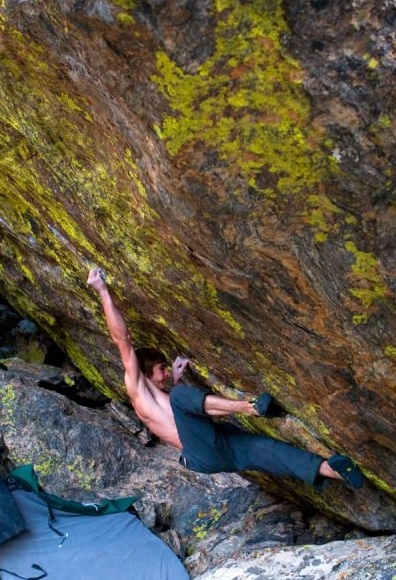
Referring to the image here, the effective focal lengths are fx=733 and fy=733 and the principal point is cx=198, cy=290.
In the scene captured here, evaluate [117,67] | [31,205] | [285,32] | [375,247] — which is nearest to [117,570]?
[31,205]

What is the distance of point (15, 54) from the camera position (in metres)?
5.72

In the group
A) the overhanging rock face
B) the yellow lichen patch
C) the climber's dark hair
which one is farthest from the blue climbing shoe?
the climber's dark hair

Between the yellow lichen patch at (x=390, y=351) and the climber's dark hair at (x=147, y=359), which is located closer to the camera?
the yellow lichen patch at (x=390, y=351)

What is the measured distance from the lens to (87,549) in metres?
8.35

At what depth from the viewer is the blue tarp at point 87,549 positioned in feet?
26.1

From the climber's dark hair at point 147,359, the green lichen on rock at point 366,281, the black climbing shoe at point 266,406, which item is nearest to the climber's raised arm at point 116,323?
the climber's dark hair at point 147,359

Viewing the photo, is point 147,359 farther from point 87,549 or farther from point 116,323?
point 87,549

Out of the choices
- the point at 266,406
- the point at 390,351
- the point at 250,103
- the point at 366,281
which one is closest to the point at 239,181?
the point at 250,103

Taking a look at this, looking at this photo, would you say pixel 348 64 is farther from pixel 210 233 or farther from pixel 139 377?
pixel 139 377

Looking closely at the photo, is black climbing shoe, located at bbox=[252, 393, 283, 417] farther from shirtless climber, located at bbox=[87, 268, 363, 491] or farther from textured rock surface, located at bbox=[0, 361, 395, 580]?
textured rock surface, located at bbox=[0, 361, 395, 580]

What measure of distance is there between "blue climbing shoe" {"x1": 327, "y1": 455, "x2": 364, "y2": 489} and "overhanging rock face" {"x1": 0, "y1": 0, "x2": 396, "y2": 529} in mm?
201

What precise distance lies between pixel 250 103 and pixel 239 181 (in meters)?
0.62

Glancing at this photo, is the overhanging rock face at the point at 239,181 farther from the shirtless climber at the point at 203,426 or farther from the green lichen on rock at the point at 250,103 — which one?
the shirtless climber at the point at 203,426

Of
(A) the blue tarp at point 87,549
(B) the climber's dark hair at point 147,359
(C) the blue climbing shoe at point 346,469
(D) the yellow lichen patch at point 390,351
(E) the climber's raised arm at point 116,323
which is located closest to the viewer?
(D) the yellow lichen patch at point 390,351
